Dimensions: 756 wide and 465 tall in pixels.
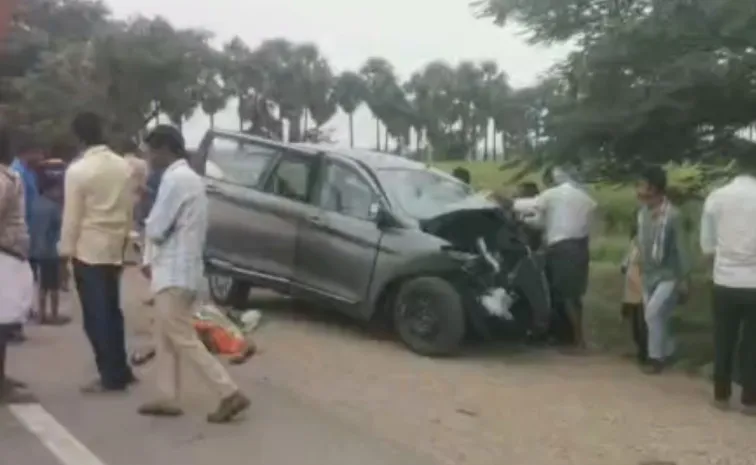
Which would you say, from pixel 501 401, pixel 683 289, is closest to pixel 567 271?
pixel 683 289

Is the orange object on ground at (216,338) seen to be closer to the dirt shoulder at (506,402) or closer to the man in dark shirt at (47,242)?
the dirt shoulder at (506,402)

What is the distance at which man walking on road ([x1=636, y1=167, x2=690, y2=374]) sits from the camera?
10.6 meters

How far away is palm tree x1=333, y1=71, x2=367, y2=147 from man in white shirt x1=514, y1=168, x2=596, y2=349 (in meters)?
22.8

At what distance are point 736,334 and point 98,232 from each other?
449cm

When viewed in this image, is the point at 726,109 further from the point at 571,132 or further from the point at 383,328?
the point at 383,328

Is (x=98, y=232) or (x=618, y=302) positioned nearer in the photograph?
(x=98, y=232)

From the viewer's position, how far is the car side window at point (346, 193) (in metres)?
12.2

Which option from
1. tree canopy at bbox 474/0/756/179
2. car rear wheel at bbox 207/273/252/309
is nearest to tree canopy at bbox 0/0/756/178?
tree canopy at bbox 474/0/756/179

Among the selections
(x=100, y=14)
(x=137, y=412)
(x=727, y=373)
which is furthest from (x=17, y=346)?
(x=100, y=14)

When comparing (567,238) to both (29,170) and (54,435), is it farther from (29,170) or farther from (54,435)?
(54,435)

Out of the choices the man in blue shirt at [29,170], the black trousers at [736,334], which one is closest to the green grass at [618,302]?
the black trousers at [736,334]

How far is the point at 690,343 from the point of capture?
12.4 metres

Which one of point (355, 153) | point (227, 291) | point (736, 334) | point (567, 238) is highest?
point (355, 153)

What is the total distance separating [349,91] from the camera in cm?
3628
